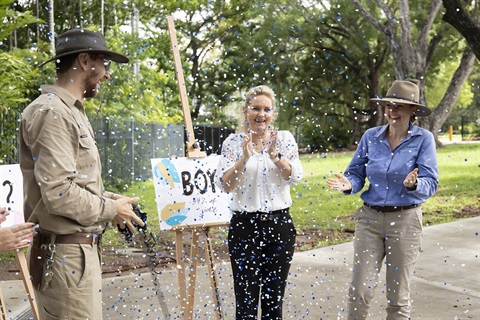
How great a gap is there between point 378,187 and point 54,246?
2.37 metres

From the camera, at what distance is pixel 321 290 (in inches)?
272

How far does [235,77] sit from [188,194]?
15.1 meters

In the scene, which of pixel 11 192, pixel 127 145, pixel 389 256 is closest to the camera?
pixel 389 256

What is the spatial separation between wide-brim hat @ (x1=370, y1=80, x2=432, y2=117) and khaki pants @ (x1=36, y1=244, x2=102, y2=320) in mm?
2462

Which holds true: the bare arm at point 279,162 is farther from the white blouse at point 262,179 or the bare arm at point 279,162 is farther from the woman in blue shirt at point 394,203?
the woman in blue shirt at point 394,203

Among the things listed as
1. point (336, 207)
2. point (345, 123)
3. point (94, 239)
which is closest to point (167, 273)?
point (94, 239)

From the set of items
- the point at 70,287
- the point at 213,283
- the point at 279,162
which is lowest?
the point at 213,283

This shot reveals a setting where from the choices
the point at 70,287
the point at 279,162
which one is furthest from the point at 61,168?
the point at 279,162

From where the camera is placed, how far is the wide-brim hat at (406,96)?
4.70 metres

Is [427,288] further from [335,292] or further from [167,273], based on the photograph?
[167,273]

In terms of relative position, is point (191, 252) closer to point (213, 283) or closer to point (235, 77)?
point (213, 283)

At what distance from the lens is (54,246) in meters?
3.16

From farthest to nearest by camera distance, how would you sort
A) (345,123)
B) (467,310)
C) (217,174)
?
(345,123) → (467,310) → (217,174)

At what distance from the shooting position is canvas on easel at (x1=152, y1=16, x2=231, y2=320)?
543 centimetres
